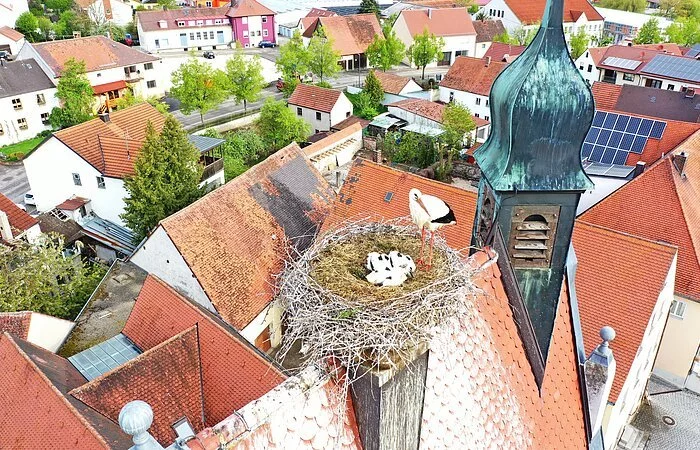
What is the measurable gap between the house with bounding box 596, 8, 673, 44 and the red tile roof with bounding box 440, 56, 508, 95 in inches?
1474

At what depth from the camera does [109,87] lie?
4322 cm

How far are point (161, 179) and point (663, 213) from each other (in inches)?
685

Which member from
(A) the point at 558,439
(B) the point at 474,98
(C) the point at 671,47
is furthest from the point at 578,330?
(C) the point at 671,47

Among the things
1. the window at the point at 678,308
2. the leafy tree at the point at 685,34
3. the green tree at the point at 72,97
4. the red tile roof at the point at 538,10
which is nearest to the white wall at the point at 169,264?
the window at the point at 678,308

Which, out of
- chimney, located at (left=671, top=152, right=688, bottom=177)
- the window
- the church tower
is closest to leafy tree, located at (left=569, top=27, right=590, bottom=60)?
chimney, located at (left=671, top=152, right=688, bottom=177)

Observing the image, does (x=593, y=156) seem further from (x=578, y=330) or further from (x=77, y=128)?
(x=77, y=128)

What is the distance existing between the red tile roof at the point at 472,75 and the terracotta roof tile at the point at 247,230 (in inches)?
1020

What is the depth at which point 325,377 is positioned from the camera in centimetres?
555

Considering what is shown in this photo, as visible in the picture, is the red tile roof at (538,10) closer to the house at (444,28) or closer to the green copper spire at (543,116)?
the house at (444,28)

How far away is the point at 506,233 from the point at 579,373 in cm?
318

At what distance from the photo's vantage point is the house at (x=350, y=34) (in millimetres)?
55656

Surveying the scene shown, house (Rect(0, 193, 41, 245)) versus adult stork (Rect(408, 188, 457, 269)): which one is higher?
adult stork (Rect(408, 188, 457, 269))

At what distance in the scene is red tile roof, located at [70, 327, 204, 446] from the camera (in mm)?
10906

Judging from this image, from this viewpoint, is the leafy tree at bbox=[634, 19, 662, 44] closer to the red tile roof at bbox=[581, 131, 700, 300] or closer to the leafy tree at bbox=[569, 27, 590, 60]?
the leafy tree at bbox=[569, 27, 590, 60]
